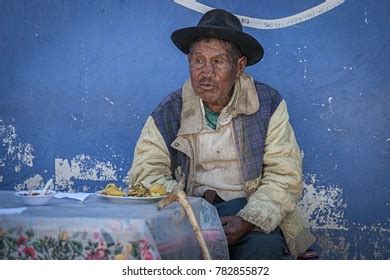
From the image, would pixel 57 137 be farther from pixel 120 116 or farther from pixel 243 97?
pixel 243 97

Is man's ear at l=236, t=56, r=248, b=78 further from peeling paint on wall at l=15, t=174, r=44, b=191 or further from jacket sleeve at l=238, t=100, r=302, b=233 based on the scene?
peeling paint on wall at l=15, t=174, r=44, b=191

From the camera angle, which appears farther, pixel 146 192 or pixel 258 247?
pixel 258 247

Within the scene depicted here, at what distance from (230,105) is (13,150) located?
1232 mm

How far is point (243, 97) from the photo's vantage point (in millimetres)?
3119

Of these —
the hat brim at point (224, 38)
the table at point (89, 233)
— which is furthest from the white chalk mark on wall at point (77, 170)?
the table at point (89, 233)

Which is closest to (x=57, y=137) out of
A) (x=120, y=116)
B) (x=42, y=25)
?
(x=120, y=116)

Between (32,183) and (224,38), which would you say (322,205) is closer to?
(224,38)

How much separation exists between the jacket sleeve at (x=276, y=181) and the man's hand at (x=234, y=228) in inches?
1.0

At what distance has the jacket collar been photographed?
3072 mm

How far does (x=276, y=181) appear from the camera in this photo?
296 centimetres

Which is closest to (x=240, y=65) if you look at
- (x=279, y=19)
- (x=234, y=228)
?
(x=279, y=19)
